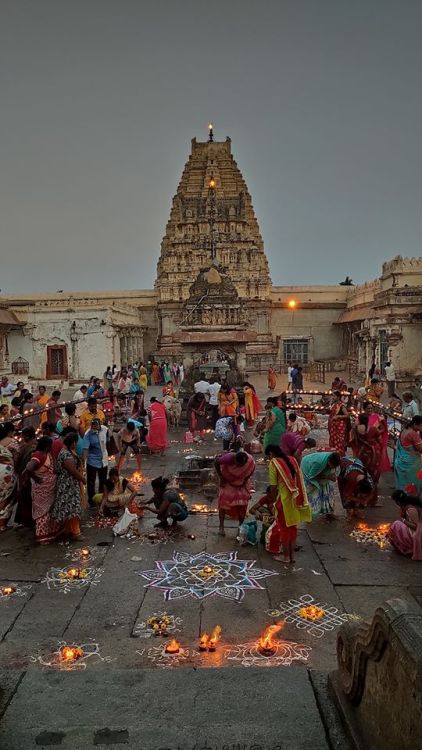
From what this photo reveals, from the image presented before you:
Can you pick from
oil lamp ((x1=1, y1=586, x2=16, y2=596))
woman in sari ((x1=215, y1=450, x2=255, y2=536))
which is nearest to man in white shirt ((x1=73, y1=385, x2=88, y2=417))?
woman in sari ((x1=215, y1=450, x2=255, y2=536))

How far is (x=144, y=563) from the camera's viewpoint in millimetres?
6266

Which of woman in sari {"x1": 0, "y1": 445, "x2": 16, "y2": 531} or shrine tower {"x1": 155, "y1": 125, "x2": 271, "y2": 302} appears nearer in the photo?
woman in sari {"x1": 0, "y1": 445, "x2": 16, "y2": 531}

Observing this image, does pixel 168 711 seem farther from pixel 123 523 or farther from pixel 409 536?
pixel 123 523

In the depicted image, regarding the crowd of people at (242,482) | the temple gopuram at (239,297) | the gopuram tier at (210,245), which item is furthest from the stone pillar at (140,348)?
the crowd of people at (242,482)

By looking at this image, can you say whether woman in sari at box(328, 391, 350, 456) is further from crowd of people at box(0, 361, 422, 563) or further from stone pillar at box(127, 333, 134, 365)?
stone pillar at box(127, 333, 134, 365)

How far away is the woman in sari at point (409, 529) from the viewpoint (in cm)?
626

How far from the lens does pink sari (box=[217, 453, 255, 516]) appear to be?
23.5 feet

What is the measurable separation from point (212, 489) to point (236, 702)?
597 centimetres

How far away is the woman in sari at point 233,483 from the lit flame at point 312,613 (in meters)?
2.14

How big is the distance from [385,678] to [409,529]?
431 centimetres

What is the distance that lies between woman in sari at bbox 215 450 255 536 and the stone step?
3.65 meters

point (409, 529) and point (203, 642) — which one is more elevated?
point (409, 529)

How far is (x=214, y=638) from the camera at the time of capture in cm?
460

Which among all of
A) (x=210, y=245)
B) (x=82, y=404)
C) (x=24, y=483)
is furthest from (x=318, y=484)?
(x=210, y=245)
